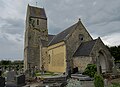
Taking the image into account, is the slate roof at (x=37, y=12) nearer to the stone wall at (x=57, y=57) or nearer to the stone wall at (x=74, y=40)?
the stone wall at (x=57, y=57)

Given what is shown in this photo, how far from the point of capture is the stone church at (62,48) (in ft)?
89.6

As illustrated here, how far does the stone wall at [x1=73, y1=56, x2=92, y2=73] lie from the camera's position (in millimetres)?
26578

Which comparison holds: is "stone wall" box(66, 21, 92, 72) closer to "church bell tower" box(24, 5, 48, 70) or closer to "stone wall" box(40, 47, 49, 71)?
"stone wall" box(40, 47, 49, 71)

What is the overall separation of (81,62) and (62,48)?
5494 mm

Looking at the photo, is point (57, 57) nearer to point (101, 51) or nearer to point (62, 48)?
point (62, 48)

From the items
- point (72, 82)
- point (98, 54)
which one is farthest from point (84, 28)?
point (72, 82)

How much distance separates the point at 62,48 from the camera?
3194cm

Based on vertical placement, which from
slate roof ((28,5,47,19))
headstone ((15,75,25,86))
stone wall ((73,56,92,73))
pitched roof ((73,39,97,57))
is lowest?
headstone ((15,75,25,86))

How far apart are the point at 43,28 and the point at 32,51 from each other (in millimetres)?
6525

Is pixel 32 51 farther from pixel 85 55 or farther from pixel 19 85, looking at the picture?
pixel 19 85

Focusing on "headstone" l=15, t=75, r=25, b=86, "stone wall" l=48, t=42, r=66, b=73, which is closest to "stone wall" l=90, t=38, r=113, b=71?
"stone wall" l=48, t=42, r=66, b=73

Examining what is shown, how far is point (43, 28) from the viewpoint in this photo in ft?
146

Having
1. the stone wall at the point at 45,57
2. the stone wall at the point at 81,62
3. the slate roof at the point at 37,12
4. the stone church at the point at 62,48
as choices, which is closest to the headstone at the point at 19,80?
the stone church at the point at 62,48

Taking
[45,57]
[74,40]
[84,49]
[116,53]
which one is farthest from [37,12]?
[116,53]
